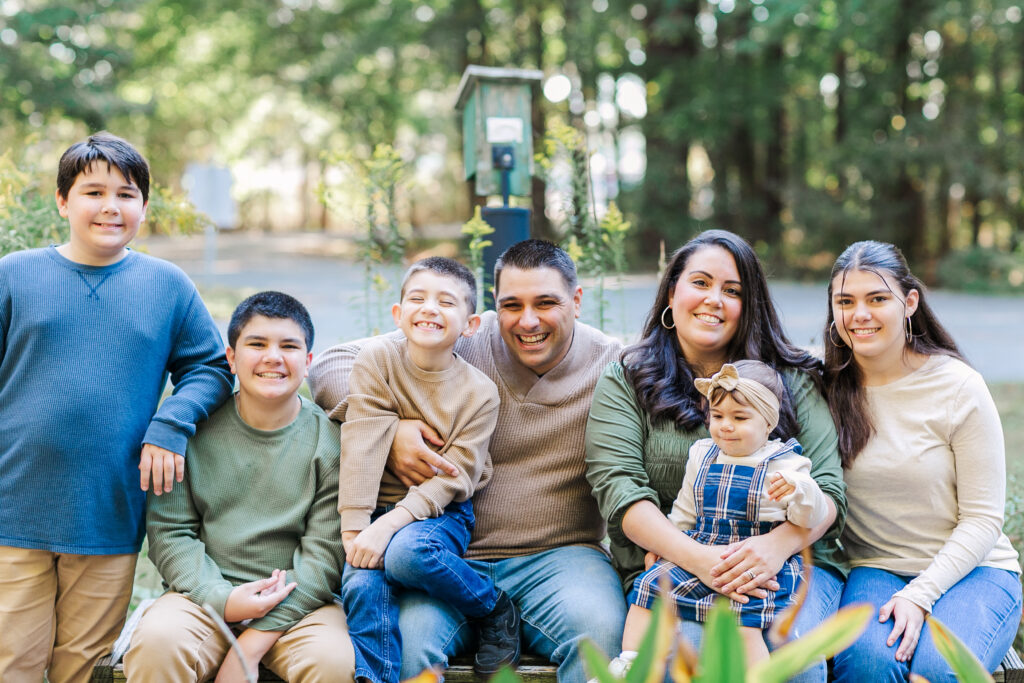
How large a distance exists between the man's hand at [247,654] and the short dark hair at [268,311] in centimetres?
84

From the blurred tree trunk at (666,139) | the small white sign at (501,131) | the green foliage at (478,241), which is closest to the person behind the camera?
the green foliage at (478,241)

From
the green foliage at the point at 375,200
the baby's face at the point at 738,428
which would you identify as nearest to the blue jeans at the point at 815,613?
A: the baby's face at the point at 738,428

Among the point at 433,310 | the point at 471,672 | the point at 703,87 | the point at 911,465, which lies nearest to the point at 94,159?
the point at 433,310

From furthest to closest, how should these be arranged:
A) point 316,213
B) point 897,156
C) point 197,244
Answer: point 316,213
point 197,244
point 897,156

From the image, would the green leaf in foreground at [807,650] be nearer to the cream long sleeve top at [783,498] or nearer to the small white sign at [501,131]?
the cream long sleeve top at [783,498]

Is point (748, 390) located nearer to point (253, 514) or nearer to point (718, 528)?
point (718, 528)

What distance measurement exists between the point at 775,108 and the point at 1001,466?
17082 millimetres

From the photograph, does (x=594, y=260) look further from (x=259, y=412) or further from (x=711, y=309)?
(x=259, y=412)

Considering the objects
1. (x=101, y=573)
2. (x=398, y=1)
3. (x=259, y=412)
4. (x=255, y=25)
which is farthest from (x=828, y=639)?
(x=255, y=25)

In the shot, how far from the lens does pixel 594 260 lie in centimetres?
425

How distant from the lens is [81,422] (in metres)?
2.53

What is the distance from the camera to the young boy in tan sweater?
2.48 m

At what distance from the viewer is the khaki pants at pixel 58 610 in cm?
252

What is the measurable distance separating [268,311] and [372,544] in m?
0.75
